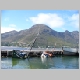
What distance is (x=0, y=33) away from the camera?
7117 millimetres

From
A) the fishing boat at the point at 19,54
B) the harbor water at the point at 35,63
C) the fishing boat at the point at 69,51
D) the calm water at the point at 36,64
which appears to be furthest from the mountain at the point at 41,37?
the calm water at the point at 36,64

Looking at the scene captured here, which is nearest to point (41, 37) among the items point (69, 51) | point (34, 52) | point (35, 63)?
point (34, 52)

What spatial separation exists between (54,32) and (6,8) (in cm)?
211

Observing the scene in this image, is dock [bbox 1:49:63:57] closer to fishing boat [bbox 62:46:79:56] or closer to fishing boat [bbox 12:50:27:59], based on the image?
fishing boat [bbox 12:50:27:59]

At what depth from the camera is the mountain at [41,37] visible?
754 centimetres

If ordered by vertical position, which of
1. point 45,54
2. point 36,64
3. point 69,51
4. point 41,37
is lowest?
point 36,64

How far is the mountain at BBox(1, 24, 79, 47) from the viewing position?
24.7ft

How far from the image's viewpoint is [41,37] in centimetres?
816

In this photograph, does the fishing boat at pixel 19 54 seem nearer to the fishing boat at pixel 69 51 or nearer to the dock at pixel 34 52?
the dock at pixel 34 52

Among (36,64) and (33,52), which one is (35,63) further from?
(33,52)

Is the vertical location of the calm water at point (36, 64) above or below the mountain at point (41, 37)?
below

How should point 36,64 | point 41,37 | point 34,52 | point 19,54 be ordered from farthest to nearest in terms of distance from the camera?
point 34,52
point 19,54
point 41,37
point 36,64

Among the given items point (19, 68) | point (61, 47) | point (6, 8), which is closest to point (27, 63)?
point (19, 68)

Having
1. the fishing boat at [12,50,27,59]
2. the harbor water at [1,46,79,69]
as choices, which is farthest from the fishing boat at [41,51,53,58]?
the fishing boat at [12,50,27,59]
